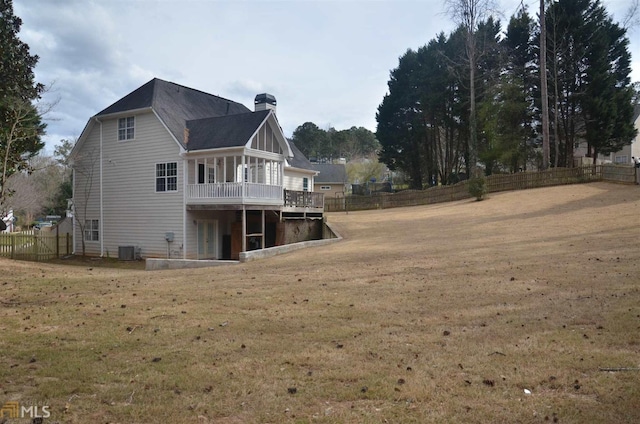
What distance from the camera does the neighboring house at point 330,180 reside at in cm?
5366

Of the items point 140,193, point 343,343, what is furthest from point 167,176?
point 343,343

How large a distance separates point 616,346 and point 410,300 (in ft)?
10.5

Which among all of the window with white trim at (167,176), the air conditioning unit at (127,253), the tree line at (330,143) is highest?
the tree line at (330,143)

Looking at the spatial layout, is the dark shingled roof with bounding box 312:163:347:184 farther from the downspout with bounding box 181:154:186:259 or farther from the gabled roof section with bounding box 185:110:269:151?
the downspout with bounding box 181:154:186:259

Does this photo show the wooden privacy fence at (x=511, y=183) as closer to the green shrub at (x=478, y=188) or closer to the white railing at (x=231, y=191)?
the green shrub at (x=478, y=188)

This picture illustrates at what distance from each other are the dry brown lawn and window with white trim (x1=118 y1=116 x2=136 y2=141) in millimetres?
13846

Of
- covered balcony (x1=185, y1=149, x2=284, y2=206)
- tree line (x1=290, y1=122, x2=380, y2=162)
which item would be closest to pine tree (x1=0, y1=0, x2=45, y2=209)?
covered balcony (x1=185, y1=149, x2=284, y2=206)

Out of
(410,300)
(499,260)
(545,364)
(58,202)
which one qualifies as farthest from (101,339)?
(58,202)

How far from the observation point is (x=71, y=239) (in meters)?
26.7

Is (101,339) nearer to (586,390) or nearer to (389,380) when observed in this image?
(389,380)

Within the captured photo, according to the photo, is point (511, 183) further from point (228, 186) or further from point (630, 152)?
point (630, 152)

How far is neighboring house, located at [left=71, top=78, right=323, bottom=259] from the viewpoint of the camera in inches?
859

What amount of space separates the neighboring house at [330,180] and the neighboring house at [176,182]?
27.4 metres

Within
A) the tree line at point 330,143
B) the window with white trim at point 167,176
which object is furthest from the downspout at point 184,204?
the tree line at point 330,143
